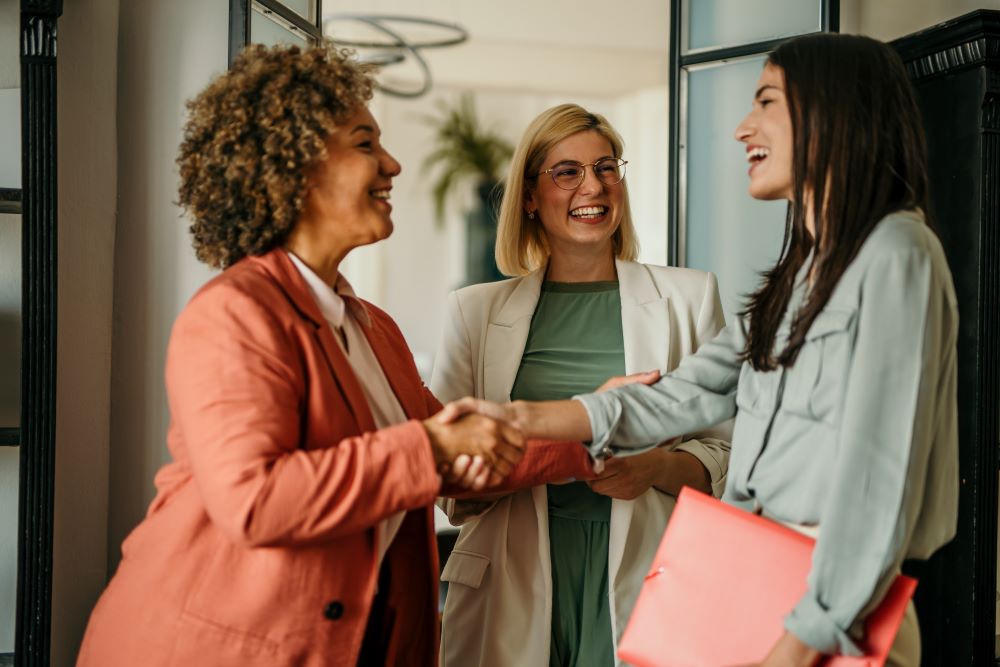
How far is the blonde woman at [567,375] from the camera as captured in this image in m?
2.09

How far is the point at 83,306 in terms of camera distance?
2.34m

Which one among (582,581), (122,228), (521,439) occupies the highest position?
(122,228)

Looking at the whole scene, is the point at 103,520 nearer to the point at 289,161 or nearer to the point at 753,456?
the point at 289,161

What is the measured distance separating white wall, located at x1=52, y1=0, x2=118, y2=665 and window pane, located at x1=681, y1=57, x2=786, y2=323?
71.8 inches

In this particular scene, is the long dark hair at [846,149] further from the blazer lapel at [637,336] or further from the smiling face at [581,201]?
the smiling face at [581,201]

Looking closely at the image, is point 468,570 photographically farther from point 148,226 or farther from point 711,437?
point 148,226

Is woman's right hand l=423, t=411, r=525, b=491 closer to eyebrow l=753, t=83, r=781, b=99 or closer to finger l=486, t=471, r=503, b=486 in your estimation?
finger l=486, t=471, r=503, b=486

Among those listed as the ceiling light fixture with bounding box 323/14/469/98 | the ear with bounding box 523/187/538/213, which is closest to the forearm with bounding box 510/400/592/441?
the ear with bounding box 523/187/538/213

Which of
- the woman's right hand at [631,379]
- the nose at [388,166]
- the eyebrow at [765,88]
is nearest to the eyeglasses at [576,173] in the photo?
the woman's right hand at [631,379]

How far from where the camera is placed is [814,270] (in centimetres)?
145

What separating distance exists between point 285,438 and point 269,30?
60.0 inches

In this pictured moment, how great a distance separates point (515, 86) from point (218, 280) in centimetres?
706

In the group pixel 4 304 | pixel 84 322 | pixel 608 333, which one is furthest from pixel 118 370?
pixel 608 333

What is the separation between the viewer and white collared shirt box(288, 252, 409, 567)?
1.64m
